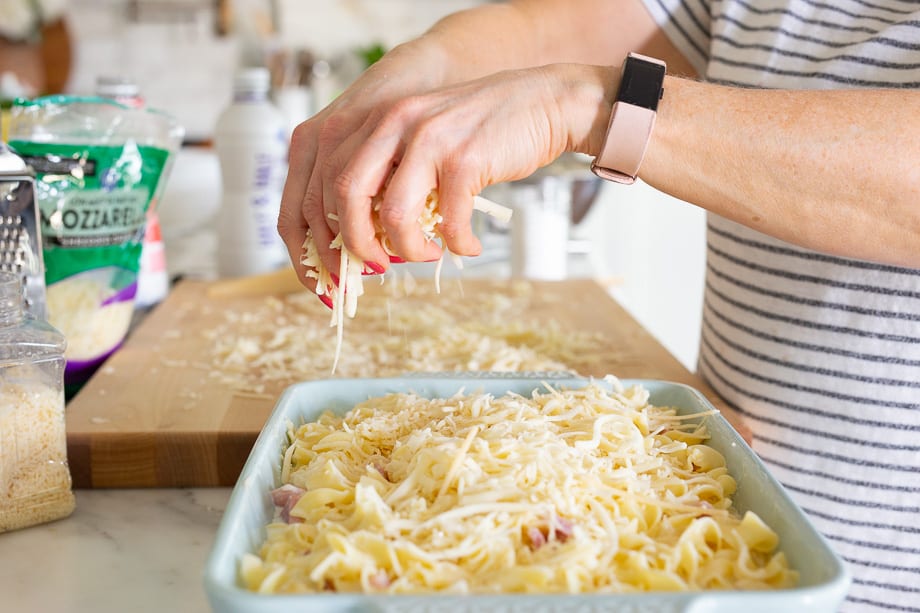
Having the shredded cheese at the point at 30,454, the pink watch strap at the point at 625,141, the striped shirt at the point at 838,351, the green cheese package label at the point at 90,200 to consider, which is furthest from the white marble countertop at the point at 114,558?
the striped shirt at the point at 838,351

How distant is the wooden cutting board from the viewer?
3.36 ft

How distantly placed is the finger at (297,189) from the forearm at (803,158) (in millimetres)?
349

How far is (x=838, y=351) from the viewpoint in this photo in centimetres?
101

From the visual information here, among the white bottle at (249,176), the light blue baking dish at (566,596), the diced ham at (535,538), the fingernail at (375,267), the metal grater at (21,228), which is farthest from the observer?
the white bottle at (249,176)

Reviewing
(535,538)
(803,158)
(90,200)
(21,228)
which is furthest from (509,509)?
(90,200)

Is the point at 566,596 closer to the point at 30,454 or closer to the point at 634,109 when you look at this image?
the point at 634,109

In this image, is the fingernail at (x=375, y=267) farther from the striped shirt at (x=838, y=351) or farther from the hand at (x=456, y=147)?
the striped shirt at (x=838, y=351)

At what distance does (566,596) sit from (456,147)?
0.39 metres

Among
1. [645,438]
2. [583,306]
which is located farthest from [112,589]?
[583,306]

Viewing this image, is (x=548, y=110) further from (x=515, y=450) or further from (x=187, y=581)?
(x=187, y=581)

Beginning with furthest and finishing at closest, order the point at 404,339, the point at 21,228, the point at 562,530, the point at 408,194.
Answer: the point at 404,339 → the point at 21,228 → the point at 408,194 → the point at 562,530

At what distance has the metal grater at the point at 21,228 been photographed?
0.96 meters

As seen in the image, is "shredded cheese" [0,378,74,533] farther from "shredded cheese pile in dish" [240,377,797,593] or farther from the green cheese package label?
the green cheese package label

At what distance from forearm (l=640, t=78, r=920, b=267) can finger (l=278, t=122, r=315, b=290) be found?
35cm
